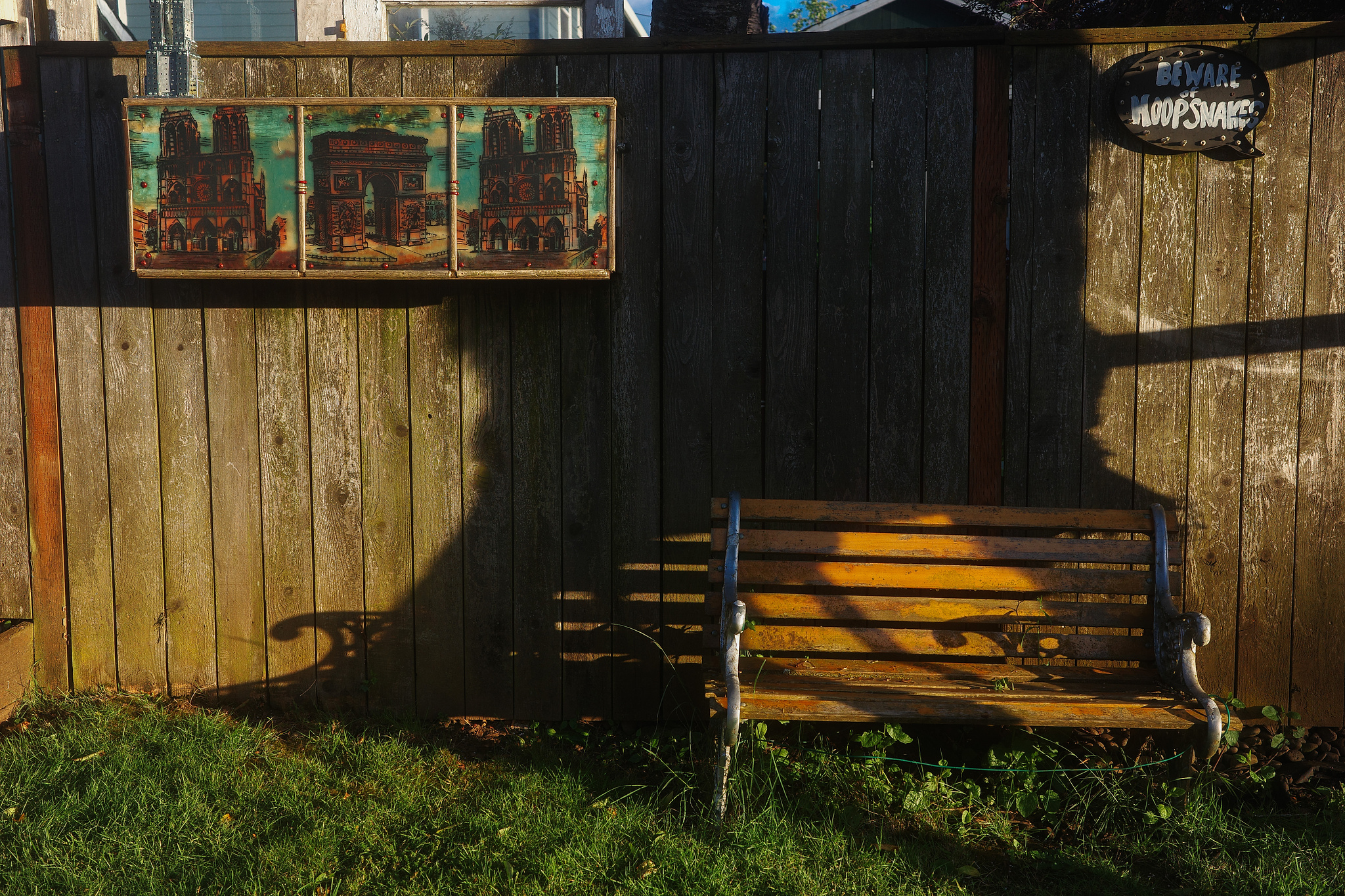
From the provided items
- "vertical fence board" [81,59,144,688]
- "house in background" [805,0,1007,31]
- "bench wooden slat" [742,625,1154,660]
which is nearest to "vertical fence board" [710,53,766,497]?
"bench wooden slat" [742,625,1154,660]

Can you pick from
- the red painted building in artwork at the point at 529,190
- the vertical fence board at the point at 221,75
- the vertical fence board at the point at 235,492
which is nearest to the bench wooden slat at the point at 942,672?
the red painted building in artwork at the point at 529,190

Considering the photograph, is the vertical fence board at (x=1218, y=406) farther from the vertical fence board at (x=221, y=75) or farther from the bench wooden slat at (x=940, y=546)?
the vertical fence board at (x=221, y=75)

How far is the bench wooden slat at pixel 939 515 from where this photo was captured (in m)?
2.82

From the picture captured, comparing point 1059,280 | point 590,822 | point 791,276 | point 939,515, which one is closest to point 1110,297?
point 1059,280

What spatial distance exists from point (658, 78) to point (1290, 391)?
2.54 m

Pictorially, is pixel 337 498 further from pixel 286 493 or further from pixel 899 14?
pixel 899 14

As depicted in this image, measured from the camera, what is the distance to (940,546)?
2.79 metres

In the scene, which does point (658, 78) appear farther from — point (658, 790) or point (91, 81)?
point (658, 790)

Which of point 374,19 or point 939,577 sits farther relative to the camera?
point 374,19

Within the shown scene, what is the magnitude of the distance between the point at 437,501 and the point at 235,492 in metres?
0.77

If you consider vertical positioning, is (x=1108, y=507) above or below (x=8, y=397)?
below

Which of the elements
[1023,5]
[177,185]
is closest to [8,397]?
[177,185]

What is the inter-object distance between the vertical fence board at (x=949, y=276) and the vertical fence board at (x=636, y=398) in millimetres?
982

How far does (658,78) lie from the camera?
10.00ft
